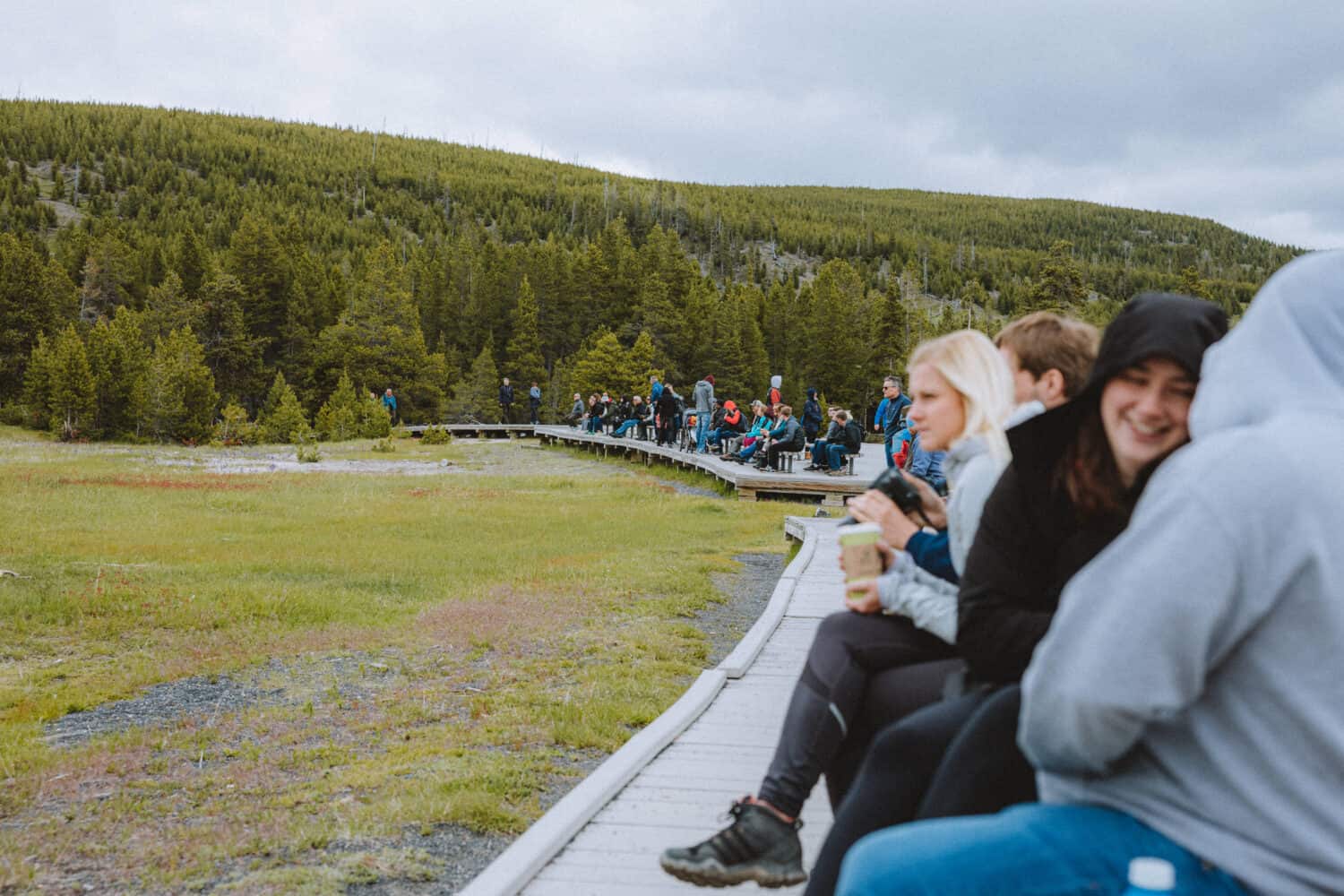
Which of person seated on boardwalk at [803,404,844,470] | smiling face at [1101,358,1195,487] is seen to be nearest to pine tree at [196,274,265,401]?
person seated on boardwalk at [803,404,844,470]

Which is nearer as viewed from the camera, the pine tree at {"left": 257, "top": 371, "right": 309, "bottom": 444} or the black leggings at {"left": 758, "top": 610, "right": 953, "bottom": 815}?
the black leggings at {"left": 758, "top": 610, "right": 953, "bottom": 815}

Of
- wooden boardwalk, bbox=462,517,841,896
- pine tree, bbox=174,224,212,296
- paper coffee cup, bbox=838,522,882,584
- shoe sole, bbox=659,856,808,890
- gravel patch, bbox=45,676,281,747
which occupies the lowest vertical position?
gravel patch, bbox=45,676,281,747

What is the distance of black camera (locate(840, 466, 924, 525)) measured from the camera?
10.3 feet

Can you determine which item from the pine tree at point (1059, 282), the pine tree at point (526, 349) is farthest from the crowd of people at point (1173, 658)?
the pine tree at point (526, 349)

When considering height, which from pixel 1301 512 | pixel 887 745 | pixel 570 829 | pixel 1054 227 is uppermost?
pixel 1054 227

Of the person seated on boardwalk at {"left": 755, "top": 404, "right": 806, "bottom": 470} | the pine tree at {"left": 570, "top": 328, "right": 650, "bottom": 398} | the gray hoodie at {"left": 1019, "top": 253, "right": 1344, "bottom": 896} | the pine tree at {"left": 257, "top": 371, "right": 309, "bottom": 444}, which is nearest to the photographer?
the gray hoodie at {"left": 1019, "top": 253, "right": 1344, "bottom": 896}

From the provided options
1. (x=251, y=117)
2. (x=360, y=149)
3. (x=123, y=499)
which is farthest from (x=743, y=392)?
(x=251, y=117)

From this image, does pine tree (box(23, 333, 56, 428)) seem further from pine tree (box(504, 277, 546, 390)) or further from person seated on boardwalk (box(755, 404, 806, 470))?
person seated on boardwalk (box(755, 404, 806, 470))

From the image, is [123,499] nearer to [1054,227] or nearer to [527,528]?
[527,528]

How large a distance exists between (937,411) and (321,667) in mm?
6602

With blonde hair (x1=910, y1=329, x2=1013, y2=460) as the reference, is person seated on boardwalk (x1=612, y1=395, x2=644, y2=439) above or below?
below

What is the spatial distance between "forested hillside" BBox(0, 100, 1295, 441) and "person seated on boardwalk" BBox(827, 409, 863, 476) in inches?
1167

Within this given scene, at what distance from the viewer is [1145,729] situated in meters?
1.46

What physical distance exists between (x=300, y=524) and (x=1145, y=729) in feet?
56.0
